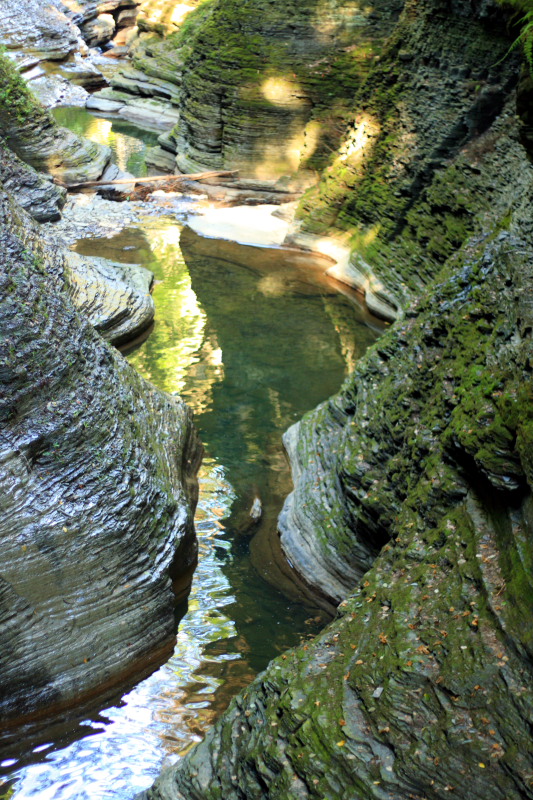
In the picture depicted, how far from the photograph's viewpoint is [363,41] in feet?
42.1

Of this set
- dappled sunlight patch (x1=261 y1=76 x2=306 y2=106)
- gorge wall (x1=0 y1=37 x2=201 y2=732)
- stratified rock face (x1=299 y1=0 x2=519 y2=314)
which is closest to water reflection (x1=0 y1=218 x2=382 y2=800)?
gorge wall (x1=0 y1=37 x2=201 y2=732)

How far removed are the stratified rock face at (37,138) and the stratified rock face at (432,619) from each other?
11353 millimetres

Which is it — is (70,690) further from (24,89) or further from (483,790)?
(24,89)

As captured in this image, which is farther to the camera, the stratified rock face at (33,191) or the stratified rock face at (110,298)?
the stratified rock face at (33,191)

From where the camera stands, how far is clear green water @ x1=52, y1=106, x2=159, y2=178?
1722 centimetres

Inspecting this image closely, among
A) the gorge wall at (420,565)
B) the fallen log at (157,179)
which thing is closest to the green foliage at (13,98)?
the fallen log at (157,179)

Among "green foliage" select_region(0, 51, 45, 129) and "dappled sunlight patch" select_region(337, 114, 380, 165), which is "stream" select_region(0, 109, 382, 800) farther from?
"green foliage" select_region(0, 51, 45, 129)

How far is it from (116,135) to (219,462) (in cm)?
1598

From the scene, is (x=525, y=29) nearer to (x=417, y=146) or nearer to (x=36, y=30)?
(x=417, y=146)

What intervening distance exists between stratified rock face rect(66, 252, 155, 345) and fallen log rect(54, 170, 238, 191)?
212 inches

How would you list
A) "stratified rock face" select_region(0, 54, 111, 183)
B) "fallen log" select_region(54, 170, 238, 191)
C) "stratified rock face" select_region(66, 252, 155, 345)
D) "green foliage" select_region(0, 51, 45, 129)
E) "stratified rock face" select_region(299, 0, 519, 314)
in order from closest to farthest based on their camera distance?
1. "stratified rock face" select_region(66, 252, 155, 345)
2. "stratified rock face" select_region(299, 0, 519, 314)
3. "green foliage" select_region(0, 51, 45, 129)
4. "stratified rock face" select_region(0, 54, 111, 183)
5. "fallen log" select_region(54, 170, 238, 191)

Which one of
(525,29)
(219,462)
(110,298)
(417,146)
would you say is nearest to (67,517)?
(219,462)

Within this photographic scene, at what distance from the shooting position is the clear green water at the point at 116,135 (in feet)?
56.5

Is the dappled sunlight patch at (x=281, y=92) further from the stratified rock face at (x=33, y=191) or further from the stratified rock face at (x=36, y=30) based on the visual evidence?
the stratified rock face at (x=36, y=30)
